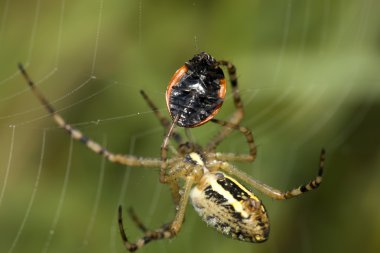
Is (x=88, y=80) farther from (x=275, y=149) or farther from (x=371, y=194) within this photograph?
(x=371, y=194)

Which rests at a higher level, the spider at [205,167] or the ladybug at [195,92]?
the ladybug at [195,92]

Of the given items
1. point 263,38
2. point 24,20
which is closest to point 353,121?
point 263,38

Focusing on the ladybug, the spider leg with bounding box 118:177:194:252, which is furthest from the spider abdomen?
the ladybug

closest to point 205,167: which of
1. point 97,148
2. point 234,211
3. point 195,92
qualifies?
point 234,211

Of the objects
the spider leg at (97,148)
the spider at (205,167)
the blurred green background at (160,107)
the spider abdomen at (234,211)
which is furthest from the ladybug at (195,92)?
the blurred green background at (160,107)

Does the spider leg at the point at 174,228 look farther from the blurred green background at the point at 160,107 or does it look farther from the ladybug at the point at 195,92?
the ladybug at the point at 195,92

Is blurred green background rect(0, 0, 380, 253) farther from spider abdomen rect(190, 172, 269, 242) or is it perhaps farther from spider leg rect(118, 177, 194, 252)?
spider abdomen rect(190, 172, 269, 242)
